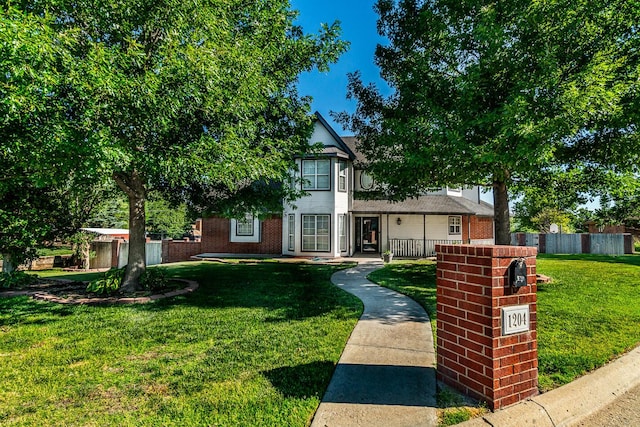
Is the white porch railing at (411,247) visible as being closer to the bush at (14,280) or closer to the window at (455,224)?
the window at (455,224)

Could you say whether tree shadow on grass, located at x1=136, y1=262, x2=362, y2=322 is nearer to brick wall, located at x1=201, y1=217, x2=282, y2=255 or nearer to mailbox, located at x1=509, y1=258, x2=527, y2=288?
mailbox, located at x1=509, y1=258, x2=527, y2=288

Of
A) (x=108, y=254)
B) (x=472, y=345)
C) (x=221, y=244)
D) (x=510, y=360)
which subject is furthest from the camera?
(x=221, y=244)

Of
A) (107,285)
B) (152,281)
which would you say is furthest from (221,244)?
(107,285)

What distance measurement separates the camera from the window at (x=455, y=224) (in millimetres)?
20297

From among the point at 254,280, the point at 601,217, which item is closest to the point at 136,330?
the point at 254,280

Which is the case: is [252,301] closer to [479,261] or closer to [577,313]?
[479,261]

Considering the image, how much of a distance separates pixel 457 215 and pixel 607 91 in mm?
13841

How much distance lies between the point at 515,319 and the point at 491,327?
0.32 m

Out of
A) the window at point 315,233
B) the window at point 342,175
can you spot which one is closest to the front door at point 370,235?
the window at point 342,175

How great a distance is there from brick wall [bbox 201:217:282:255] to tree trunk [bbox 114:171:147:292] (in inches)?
421

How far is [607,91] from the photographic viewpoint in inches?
254

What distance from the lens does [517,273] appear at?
10.7ft

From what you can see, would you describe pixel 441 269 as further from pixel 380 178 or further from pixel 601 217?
pixel 601 217

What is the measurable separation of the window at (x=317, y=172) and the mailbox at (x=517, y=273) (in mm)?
15273
